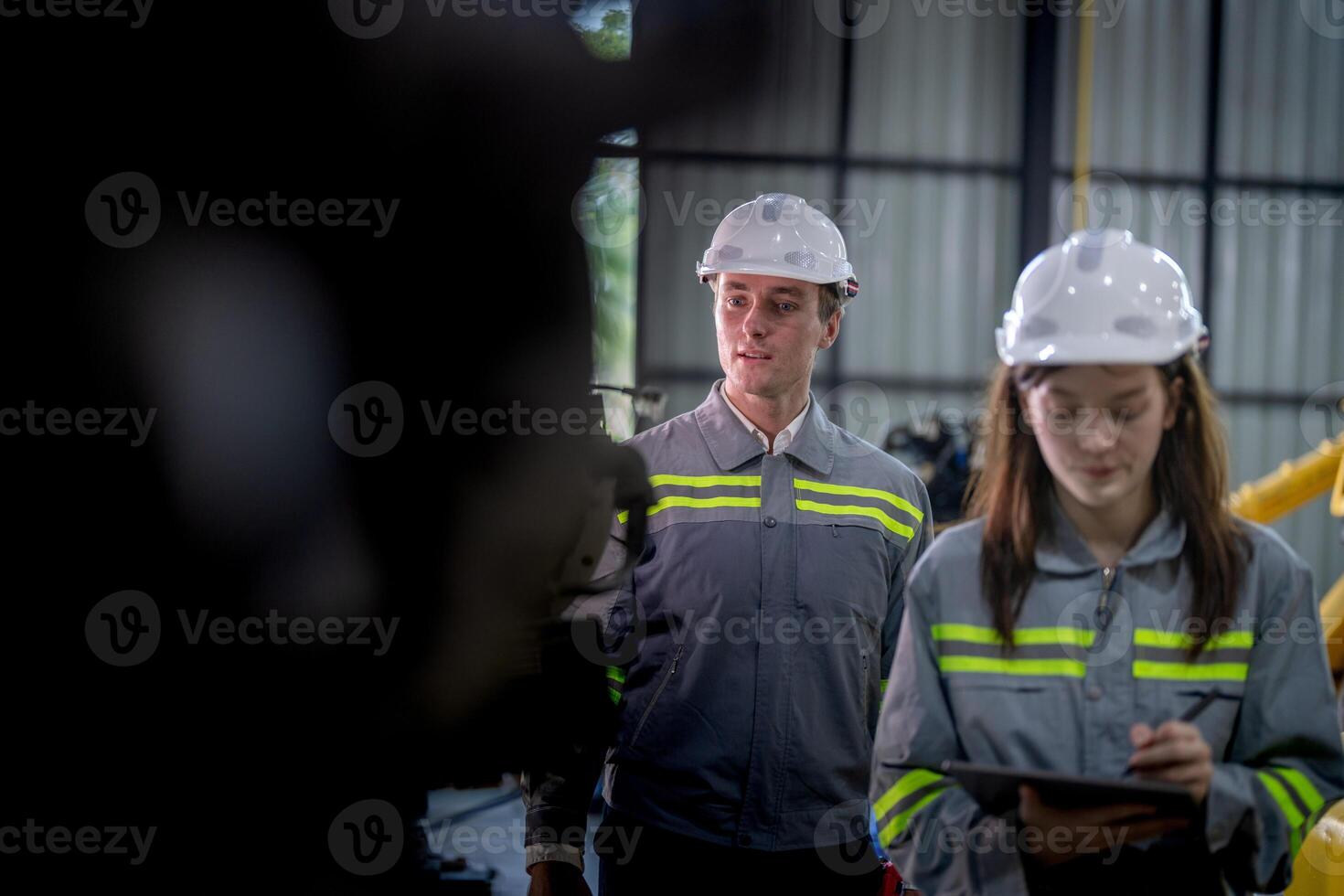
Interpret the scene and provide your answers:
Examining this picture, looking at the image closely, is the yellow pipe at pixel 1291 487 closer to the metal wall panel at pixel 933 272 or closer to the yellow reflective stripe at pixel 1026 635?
the metal wall panel at pixel 933 272

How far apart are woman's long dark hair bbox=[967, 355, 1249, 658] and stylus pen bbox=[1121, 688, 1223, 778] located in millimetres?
58

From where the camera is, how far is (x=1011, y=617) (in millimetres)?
1589

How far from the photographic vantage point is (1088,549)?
162 cm

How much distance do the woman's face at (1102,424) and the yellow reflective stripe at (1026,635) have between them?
179 millimetres

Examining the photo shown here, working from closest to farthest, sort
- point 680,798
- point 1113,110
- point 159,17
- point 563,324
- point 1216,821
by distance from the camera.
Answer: point 159,17
point 563,324
point 1216,821
point 680,798
point 1113,110

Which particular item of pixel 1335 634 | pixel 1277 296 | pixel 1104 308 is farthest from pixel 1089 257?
pixel 1277 296

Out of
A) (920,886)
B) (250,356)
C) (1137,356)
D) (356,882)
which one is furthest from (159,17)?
(920,886)

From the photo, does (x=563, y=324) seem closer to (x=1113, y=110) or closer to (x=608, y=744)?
(x=608, y=744)

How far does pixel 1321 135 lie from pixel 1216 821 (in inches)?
365

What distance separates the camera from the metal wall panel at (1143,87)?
29.0 ft

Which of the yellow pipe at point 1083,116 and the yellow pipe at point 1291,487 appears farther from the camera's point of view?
the yellow pipe at point 1083,116

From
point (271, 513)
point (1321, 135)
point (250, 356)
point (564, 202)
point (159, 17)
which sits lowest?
point (271, 513)

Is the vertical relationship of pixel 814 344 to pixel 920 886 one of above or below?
above

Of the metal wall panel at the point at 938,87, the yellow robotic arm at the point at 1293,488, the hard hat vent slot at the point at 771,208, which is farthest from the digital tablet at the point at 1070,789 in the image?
the metal wall panel at the point at 938,87
